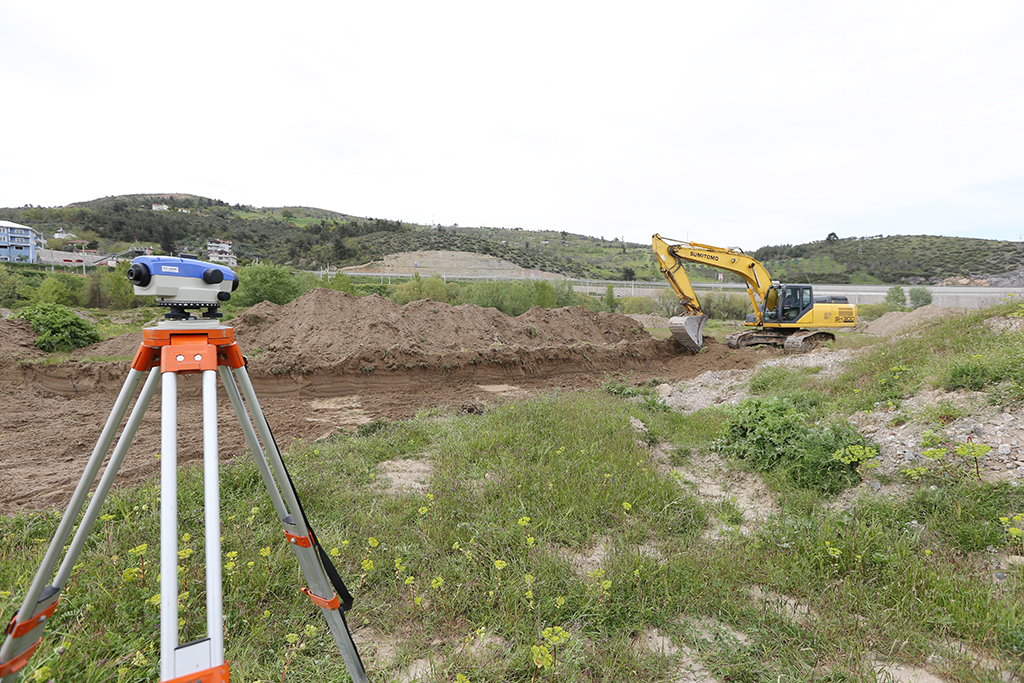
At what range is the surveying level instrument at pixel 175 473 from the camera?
45.5 inches

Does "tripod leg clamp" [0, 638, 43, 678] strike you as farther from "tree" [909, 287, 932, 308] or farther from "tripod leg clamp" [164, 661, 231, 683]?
"tree" [909, 287, 932, 308]

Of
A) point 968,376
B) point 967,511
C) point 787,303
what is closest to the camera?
point 967,511

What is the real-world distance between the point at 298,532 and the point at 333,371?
943 cm

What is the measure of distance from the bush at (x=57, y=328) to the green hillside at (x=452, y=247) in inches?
1083

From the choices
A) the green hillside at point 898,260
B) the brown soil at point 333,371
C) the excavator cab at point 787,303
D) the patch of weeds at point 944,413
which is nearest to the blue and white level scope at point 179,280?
the brown soil at point 333,371

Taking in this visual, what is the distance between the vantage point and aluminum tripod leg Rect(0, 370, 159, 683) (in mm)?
1538

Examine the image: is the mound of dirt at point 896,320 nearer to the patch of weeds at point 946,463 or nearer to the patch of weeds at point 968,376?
the patch of weeds at point 968,376

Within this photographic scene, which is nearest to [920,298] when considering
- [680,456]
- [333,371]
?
[680,456]

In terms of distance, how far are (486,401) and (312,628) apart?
22.4ft

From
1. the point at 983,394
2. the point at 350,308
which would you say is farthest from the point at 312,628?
the point at 350,308

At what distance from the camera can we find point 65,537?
63.1 inches

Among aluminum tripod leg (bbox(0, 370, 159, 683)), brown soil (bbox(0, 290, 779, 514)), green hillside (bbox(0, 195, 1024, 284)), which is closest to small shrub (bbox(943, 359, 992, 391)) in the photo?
brown soil (bbox(0, 290, 779, 514))

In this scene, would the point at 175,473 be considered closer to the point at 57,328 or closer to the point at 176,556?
the point at 176,556

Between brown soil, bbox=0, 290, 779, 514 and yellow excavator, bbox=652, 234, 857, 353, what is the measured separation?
3.17ft
